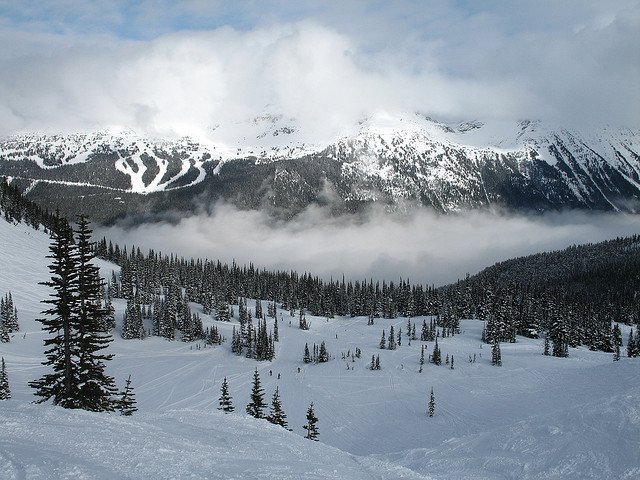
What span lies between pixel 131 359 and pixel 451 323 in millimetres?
108414

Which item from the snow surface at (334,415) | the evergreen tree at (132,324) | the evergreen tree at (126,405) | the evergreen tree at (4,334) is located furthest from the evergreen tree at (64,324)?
the evergreen tree at (132,324)

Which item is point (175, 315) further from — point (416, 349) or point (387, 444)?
point (387, 444)

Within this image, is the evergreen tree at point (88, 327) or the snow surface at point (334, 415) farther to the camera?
→ the evergreen tree at point (88, 327)

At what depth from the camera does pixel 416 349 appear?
5310 inches

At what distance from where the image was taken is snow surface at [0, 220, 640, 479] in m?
14.2

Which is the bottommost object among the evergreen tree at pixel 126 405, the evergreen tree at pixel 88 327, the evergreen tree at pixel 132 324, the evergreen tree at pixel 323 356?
the evergreen tree at pixel 323 356

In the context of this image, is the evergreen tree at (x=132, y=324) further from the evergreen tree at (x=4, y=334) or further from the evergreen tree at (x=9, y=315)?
the evergreen tree at (x=4, y=334)

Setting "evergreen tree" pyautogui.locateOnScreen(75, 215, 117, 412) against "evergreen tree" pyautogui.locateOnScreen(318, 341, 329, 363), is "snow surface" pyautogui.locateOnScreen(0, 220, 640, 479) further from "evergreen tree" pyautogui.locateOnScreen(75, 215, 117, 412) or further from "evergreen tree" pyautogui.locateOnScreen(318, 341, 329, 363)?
"evergreen tree" pyautogui.locateOnScreen(75, 215, 117, 412)

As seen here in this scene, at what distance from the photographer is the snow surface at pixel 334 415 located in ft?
46.7

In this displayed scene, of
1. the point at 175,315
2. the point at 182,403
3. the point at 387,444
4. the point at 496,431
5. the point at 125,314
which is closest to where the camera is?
the point at 496,431

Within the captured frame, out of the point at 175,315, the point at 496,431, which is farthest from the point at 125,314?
the point at 496,431

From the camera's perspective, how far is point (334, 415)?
7500 centimetres

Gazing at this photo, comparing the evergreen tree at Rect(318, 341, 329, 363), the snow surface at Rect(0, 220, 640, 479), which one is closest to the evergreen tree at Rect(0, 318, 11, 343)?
the snow surface at Rect(0, 220, 640, 479)

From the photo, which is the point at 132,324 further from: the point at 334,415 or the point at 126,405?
the point at 126,405
